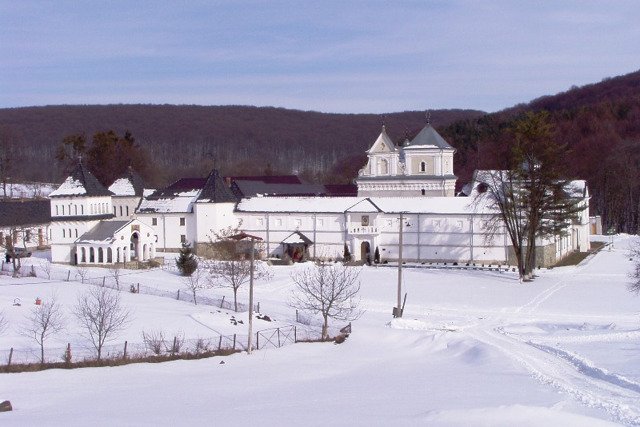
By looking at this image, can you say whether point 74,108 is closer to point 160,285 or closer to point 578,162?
point 578,162

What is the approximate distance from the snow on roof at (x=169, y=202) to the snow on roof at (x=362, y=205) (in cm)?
386

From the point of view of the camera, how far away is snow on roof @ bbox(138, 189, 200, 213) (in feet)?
170

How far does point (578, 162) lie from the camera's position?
82.6 metres

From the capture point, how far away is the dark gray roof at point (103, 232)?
4341 cm

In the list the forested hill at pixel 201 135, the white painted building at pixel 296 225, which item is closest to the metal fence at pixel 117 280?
the white painted building at pixel 296 225

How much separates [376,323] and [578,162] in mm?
61086

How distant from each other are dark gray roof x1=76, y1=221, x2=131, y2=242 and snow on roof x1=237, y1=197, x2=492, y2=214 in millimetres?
9466

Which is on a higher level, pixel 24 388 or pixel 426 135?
pixel 426 135

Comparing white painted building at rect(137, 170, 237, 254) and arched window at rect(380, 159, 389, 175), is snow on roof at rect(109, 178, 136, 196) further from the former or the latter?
arched window at rect(380, 159, 389, 175)

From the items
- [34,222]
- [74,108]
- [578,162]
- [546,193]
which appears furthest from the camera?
[74,108]

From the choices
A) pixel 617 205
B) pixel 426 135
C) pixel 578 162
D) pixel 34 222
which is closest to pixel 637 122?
pixel 578 162

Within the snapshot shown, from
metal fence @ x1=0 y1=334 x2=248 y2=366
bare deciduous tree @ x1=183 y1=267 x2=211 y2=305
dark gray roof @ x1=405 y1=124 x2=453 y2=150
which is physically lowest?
metal fence @ x1=0 y1=334 x2=248 y2=366

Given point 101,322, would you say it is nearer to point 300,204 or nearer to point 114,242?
point 114,242

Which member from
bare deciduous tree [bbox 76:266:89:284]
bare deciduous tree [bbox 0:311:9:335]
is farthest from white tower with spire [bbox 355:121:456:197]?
bare deciduous tree [bbox 0:311:9:335]
